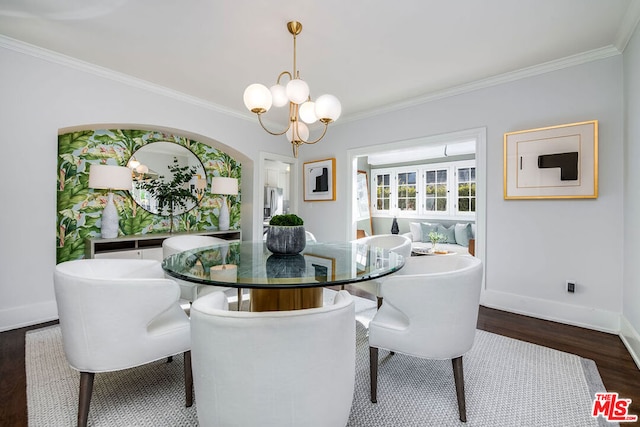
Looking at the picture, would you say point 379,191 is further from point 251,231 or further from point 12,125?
point 12,125

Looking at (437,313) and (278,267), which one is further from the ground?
(278,267)

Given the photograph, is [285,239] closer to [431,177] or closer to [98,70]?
[98,70]

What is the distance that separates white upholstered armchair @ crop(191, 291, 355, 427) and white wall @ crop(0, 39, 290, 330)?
2.80 metres

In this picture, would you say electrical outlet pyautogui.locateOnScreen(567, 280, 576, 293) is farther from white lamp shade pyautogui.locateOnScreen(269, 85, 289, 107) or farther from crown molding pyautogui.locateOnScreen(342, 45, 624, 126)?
white lamp shade pyautogui.locateOnScreen(269, 85, 289, 107)

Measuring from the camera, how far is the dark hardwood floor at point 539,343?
1619mm

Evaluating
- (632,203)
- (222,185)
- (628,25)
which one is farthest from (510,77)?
(222,185)

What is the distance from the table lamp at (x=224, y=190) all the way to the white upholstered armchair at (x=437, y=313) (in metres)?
3.33

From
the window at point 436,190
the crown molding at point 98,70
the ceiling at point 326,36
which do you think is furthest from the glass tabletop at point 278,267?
the window at point 436,190

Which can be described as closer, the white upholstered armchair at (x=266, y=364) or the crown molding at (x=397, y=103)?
the white upholstered armchair at (x=266, y=364)

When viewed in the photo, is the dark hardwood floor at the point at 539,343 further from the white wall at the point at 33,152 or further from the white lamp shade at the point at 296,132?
the white lamp shade at the point at 296,132

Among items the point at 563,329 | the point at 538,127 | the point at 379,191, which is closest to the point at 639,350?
the point at 563,329

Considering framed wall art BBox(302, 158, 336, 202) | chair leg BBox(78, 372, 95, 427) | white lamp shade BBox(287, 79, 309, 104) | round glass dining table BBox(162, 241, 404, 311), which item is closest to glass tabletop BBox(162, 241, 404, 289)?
round glass dining table BBox(162, 241, 404, 311)

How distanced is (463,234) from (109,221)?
582 centimetres

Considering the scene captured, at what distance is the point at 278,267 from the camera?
4.99 feet
